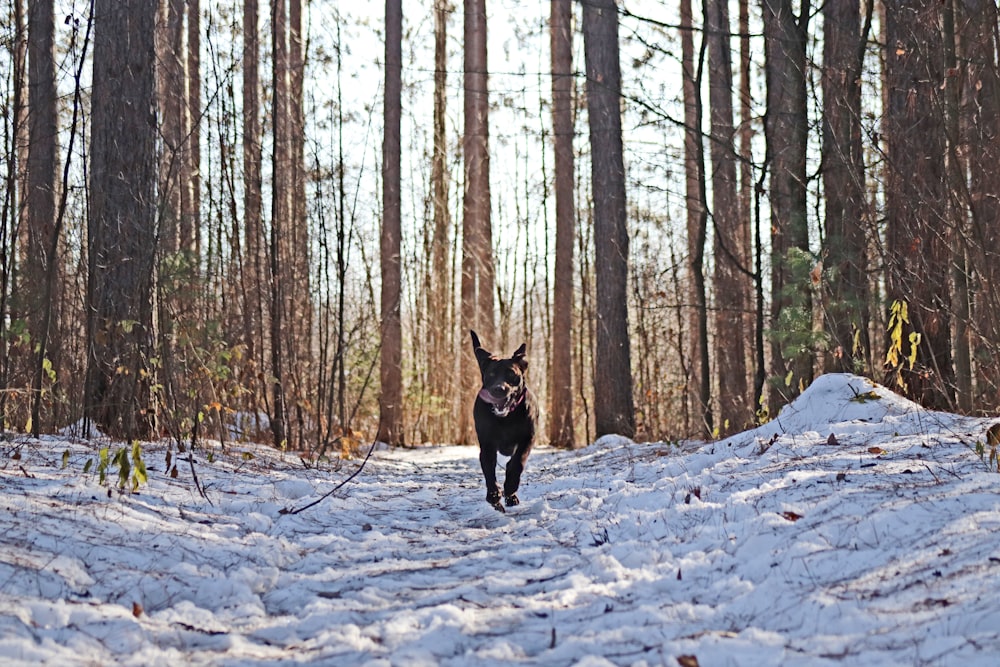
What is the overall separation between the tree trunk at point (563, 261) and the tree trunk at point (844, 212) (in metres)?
Result: 7.20

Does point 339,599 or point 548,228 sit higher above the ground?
point 548,228

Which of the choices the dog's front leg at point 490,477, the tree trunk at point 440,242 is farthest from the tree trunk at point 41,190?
the tree trunk at point 440,242

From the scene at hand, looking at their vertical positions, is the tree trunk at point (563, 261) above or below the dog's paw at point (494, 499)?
above

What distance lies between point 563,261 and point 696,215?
226 inches

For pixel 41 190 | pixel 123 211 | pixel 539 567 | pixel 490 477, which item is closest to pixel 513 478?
pixel 490 477

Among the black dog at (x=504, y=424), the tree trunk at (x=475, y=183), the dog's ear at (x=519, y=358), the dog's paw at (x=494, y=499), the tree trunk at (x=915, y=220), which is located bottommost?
the dog's paw at (x=494, y=499)

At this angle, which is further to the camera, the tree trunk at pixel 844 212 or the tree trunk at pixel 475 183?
the tree trunk at pixel 475 183

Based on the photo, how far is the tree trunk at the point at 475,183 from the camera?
66.2ft

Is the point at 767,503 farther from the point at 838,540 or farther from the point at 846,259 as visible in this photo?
the point at 846,259

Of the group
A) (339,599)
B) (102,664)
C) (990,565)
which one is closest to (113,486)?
(339,599)

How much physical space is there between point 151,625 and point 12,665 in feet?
2.34

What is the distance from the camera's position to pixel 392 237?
17156 millimetres

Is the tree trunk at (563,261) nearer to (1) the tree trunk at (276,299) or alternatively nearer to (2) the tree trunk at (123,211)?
(1) the tree trunk at (276,299)

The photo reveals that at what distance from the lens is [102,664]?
285cm
